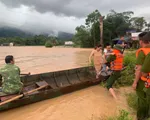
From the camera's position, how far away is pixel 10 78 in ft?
16.7

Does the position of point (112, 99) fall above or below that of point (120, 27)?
below

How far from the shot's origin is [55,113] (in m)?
5.45

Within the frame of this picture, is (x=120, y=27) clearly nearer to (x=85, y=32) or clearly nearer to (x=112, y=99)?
(x=85, y=32)

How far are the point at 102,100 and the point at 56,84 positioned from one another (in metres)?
2.11

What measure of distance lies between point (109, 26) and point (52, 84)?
4386 cm

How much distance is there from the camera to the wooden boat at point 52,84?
540cm

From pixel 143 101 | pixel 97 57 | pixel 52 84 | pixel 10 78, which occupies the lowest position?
pixel 52 84

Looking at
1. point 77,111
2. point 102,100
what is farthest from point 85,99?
point 77,111

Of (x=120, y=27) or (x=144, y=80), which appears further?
(x=120, y=27)

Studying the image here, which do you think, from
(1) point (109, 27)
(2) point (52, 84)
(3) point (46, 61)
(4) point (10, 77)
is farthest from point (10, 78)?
(1) point (109, 27)

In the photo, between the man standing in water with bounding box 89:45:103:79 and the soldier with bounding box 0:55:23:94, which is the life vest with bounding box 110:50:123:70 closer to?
the man standing in water with bounding box 89:45:103:79

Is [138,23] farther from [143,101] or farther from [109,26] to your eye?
[143,101]

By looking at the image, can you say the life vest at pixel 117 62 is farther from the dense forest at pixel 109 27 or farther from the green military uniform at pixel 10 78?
the dense forest at pixel 109 27

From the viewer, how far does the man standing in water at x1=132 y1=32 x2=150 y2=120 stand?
330cm
